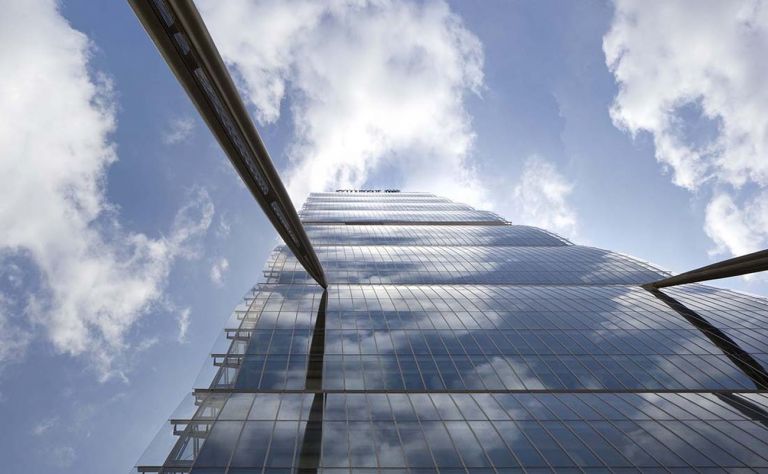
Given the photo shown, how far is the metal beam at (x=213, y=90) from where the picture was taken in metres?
16.2

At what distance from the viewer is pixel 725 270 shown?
36375mm

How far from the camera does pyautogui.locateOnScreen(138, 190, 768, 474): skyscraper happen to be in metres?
18.2

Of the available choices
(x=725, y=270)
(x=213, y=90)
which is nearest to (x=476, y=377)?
(x=213, y=90)

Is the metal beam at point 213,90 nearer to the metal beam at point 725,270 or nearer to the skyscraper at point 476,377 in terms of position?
the skyscraper at point 476,377

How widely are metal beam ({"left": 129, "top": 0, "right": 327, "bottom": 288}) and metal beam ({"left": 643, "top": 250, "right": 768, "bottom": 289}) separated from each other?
36546 mm

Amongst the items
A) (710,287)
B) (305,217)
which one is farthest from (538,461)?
(305,217)

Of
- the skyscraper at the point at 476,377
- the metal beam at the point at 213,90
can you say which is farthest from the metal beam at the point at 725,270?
the metal beam at the point at 213,90

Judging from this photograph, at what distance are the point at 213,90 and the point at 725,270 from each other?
4370 cm

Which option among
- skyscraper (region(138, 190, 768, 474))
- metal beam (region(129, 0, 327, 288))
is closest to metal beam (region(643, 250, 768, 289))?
skyscraper (region(138, 190, 768, 474))

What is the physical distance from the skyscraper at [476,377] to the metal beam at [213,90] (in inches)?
415

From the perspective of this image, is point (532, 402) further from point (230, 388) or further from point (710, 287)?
point (710, 287)

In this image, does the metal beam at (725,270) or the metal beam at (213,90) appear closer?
the metal beam at (213,90)

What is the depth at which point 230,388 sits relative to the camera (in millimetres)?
23594

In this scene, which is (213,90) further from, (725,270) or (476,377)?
(725,270)
